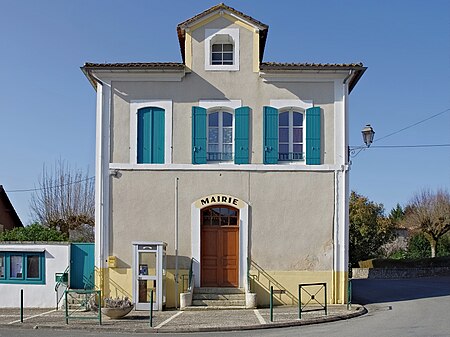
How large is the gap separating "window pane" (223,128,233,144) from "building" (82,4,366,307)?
Answer: 0.10 feet

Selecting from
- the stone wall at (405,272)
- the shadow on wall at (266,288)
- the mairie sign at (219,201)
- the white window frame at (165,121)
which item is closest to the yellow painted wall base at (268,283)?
the shadow on wall at (266,288)

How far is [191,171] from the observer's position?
20.3 m

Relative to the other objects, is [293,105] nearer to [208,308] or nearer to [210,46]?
[210,46]

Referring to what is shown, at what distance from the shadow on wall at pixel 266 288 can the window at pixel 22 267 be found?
6768 millimetres

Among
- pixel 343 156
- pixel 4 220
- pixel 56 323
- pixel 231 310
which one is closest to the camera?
pixel 56 323

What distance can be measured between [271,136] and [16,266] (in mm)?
9264

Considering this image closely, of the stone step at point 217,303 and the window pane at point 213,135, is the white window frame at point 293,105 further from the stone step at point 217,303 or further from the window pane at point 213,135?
the stone step at point 217,303

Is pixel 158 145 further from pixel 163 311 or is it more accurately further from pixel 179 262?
pixel 163 311

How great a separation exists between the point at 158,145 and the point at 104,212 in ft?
8.85

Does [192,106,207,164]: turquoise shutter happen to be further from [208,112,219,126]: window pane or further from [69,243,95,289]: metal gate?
[69,243,95,289]: metal gate

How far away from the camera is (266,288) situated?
65.6ft

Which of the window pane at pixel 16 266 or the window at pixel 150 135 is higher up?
the window at pixel 150 135

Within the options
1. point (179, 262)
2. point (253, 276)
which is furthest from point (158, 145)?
point (253, 276)

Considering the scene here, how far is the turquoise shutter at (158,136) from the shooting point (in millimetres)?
20375
